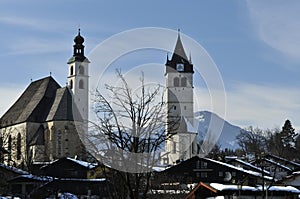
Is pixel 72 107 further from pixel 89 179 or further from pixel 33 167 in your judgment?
pixel 89 179

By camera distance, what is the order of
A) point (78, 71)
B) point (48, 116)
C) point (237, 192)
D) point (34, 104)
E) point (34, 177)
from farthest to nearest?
1. point (78, 71)
2. point (34, 104)
3. point (48, 116)
4. point (34, 177)
5. point (237, 192)

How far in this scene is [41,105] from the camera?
10656 cm

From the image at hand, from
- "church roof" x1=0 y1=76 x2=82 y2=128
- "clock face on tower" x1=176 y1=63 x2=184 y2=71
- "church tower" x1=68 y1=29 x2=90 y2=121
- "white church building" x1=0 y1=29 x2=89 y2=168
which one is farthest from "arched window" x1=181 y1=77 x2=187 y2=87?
"church tower" x1=68 y1=29 x2=90 y2=121

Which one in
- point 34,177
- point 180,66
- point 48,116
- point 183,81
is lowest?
point 34,177

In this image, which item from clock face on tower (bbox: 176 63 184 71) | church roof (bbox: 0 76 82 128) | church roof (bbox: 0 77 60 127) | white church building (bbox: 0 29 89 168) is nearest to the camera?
white church building (bbox: 0 29 89 168)

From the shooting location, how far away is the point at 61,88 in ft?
352

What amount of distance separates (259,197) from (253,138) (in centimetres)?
7083

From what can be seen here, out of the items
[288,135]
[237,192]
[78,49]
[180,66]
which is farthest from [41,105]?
[237,192]

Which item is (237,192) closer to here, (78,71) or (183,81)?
(183,81)

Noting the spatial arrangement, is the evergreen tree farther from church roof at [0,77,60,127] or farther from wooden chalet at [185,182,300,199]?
wooden chalet at [185,182,300,199]

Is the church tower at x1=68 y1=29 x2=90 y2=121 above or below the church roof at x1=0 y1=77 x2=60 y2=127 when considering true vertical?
above

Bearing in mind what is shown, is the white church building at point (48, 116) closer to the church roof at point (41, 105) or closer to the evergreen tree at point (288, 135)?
the church roof at point (41, 105)

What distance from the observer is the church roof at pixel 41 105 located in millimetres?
102688

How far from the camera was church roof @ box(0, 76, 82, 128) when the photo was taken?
10269 centimetres
